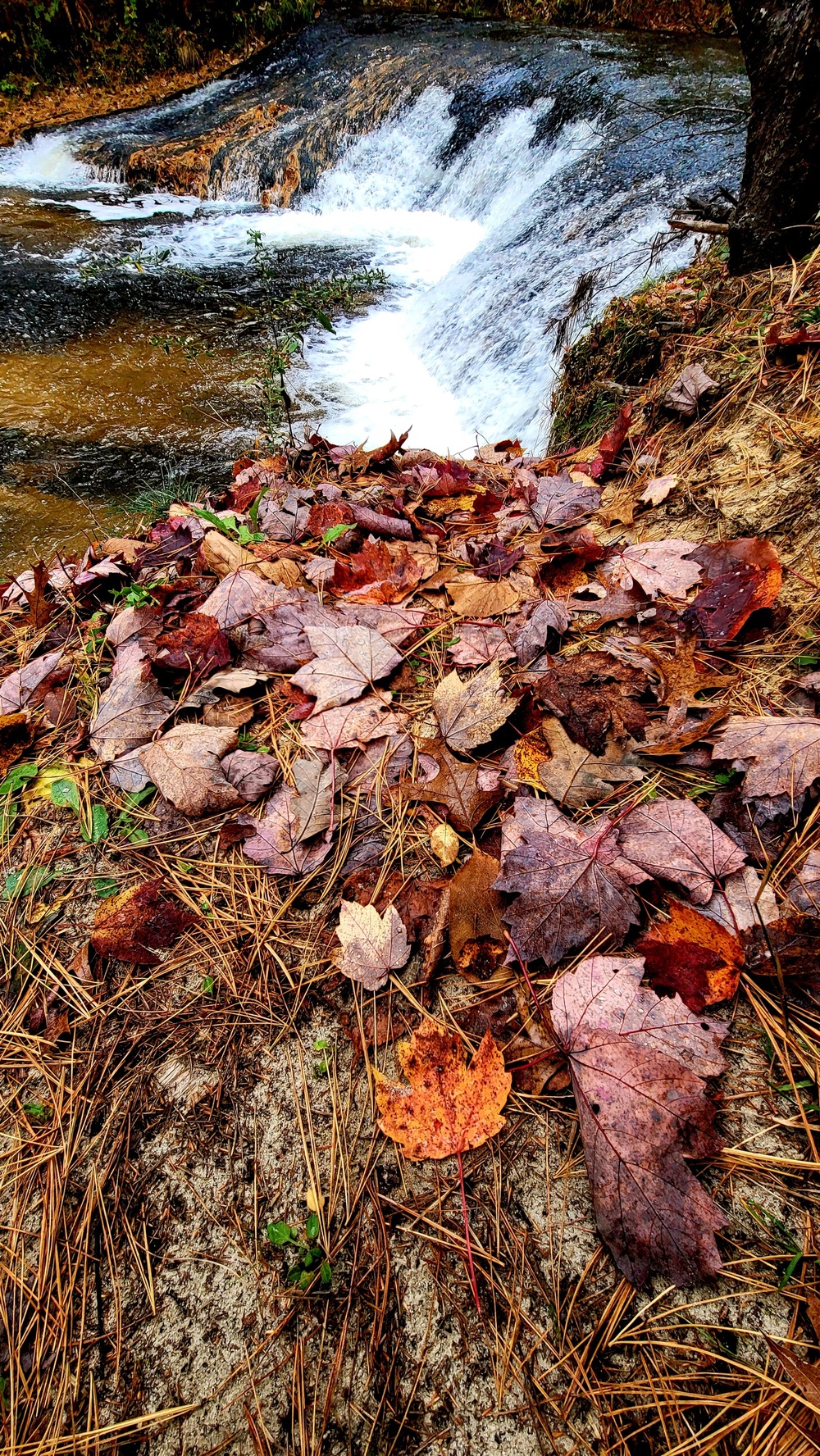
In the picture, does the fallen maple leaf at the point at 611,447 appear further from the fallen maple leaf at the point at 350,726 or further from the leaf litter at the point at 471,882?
the fallen maple leaf at the point at 350,726

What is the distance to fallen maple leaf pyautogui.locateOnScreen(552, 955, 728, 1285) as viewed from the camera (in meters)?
0.76

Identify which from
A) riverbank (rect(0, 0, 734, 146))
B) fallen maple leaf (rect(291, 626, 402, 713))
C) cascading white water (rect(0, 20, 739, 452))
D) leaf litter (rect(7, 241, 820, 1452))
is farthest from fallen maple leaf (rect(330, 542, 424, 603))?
riverbank (rect(0, 0, 734, 146))

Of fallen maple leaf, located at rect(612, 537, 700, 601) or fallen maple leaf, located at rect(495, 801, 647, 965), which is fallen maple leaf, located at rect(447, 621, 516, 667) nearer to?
fallen maple leaf, located at rect(612, 537, 700, 601)

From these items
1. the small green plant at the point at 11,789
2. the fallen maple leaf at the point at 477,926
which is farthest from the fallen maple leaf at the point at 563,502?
the small green plant at the point at 11,789

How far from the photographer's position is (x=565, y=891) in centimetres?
99

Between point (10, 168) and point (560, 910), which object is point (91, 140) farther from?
point (560, 910)

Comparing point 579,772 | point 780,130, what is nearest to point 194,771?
point 579,772

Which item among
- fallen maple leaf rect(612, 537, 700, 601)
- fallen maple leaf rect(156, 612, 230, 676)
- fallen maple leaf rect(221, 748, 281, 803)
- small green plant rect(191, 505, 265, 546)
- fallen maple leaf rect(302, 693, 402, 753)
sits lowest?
fallen maple leaf rect(221, 748, 281, 803)

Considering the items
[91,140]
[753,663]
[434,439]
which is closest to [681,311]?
[753,663]

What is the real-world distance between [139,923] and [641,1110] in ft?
2.87

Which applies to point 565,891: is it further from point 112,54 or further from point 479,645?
point 112,54

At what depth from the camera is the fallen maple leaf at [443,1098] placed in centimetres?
87

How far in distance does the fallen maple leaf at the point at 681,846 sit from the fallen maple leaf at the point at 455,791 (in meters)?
0.25

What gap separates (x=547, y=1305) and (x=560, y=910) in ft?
1.55
